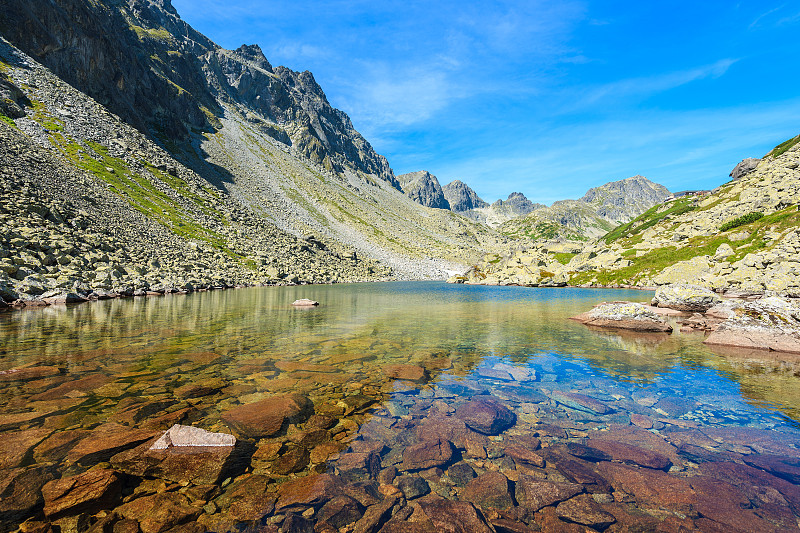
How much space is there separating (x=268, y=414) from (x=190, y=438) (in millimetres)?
1851

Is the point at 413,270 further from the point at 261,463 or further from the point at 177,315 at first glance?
the point at 261,463

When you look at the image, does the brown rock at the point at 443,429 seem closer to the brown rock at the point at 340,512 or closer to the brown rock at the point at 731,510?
the brown rock at the point at 340,512

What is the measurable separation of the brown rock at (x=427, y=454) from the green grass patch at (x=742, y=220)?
8878 centimetres

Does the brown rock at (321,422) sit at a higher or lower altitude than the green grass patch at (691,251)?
lower

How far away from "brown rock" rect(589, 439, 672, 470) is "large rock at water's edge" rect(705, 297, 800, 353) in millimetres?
15335

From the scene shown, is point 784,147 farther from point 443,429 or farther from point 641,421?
point 443,429

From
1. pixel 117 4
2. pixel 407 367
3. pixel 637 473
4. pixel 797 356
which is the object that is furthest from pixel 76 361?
pixel 117 4

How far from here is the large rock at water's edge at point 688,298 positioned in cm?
2703

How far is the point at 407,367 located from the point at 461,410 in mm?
4196

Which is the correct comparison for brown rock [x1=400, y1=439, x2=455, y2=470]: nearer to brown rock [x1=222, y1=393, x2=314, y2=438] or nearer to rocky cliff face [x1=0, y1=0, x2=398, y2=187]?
brown rock [x1=222, y1=393, x2=314, y2=438]

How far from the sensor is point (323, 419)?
829 cm

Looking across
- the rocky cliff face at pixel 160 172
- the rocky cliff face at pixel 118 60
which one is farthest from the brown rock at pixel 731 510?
the rocky cliff face at pixel 118 60

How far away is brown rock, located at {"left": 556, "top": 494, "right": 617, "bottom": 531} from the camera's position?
488 cm

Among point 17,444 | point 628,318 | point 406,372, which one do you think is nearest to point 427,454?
point 406,372
